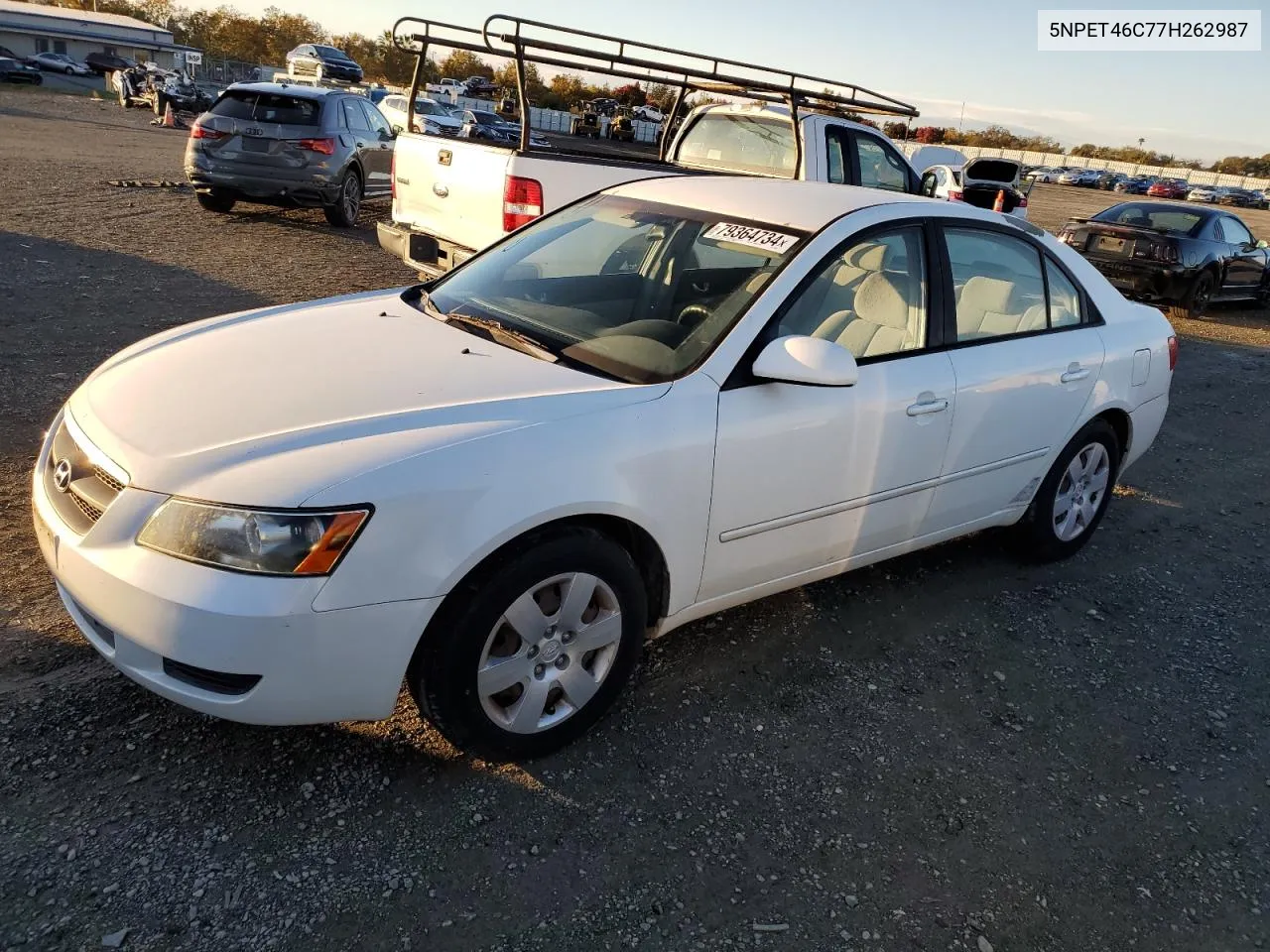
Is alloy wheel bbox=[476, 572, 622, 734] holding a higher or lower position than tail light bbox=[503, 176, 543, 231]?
lower

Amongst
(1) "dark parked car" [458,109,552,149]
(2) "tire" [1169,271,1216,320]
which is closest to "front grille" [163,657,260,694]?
(2) "tire" [1169,271,1216,320]

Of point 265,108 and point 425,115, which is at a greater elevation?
point 265,108

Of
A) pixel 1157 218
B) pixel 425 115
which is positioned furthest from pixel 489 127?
pixel 1157 218

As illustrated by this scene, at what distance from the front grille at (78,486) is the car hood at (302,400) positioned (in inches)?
2.3

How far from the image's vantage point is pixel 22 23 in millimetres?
71188

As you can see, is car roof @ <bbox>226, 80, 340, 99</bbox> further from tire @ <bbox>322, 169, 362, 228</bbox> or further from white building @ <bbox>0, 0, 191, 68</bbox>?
white building @ <bbox>0, 0, 191, 68</bbox>

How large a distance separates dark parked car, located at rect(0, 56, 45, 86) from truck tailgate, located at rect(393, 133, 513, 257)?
48392 mm

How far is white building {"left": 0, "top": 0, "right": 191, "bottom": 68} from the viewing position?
7056 cm

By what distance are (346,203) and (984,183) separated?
12.7 m

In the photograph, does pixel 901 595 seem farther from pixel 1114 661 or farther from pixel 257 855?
pixel 257 855

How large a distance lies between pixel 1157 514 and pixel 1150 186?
6652cm

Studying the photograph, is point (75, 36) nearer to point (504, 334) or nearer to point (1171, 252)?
point (1171, 252)

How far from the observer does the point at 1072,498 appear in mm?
4625

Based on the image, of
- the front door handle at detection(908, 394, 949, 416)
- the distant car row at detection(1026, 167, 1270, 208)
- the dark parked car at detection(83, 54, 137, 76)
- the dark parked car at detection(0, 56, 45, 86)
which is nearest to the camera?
the front door handle at detection(908, 394, 949, 416)
